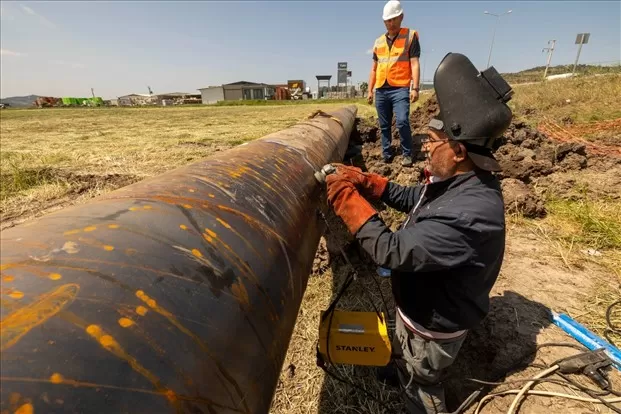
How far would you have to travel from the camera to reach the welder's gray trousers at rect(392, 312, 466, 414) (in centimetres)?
199

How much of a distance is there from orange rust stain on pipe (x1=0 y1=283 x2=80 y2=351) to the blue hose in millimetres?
2911

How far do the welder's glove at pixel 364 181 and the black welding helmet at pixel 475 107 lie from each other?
577 mm

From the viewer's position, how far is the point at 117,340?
68 centimetres

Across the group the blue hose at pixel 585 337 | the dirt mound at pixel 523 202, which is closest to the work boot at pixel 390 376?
the blue hose at pixel 585 337

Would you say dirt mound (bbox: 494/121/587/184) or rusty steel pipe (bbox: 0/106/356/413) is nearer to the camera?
rusty steel pipe (bbox: 0/106/356/413)

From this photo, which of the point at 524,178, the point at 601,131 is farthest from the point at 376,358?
the point at 601,131

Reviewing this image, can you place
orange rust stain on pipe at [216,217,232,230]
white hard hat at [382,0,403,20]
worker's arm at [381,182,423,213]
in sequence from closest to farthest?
1. orange rust stain on pipe at [216,217,232,230]
2. worker's arm at [381,182,423,213]
3. white hard hat at [382,0,403,20]

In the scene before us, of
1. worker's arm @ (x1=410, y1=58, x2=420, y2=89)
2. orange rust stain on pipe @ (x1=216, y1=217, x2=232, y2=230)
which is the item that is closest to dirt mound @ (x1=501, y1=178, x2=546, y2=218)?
worker's arm @ (x1=410, y1=58, x2=420, y2=89)

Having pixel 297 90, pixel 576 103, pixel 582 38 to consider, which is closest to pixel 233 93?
pixel 297 90

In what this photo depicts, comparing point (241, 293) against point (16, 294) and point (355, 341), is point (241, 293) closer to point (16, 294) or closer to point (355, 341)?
point (16, 294)

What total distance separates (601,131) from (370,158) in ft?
19.6

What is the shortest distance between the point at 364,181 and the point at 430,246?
76 centimetres

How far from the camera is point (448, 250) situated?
1524 mm

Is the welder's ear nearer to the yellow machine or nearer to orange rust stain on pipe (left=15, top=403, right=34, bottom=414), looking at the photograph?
the yellow machine
